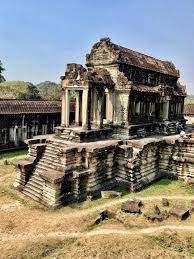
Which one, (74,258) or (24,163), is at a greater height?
(24,163)

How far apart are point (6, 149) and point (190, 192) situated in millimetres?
16196

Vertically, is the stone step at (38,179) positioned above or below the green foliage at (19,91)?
below

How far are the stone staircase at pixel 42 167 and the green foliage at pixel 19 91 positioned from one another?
24391 mm

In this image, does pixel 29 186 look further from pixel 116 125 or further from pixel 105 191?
pixel 116 125

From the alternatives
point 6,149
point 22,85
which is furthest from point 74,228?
point 22,85

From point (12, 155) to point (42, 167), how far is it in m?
8.97

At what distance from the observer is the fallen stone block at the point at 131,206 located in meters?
15.6

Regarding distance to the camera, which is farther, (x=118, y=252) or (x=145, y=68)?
(x=145, y=68)

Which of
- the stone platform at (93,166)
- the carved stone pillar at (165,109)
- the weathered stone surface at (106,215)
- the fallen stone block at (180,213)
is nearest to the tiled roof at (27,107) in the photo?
the stone platform at (93,166)

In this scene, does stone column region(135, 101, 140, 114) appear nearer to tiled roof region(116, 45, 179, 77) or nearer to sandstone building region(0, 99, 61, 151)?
tiled roof region(116, 45, 179, 77)

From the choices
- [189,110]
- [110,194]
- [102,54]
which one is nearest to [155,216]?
[110,194]

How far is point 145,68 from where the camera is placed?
978 inches

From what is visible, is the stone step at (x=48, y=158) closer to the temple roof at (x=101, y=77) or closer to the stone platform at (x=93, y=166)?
the stone platform at (x=93, y=166)

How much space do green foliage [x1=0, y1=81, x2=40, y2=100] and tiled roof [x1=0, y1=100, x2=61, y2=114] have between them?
11.9m
